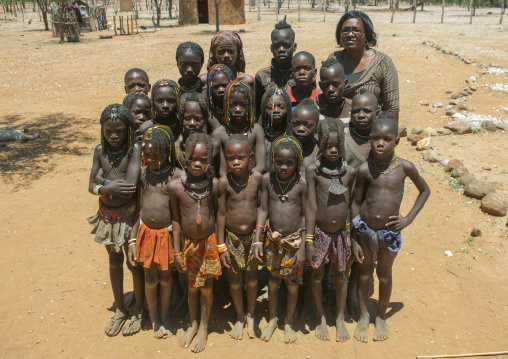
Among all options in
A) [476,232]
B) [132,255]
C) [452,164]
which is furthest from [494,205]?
[132,255]

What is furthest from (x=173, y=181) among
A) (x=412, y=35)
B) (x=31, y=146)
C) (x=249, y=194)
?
(x=412, y=35)

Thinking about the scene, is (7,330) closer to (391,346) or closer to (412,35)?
(391,346)

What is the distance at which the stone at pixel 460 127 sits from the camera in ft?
25.1

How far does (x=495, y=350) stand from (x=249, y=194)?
7.67 ft

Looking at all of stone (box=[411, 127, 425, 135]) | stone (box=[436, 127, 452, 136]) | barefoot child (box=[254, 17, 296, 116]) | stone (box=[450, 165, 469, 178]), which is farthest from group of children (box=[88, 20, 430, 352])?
stone (box=[436, 127, 452, 136])

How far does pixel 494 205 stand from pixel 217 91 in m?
3.82

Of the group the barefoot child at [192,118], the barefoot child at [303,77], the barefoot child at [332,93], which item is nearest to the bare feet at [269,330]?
the barefoot child at [192,118]

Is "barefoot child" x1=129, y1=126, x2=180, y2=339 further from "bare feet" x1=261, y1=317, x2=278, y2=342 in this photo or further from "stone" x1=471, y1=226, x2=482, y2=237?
"stone" x1=471, y1=226, x2=482, y2=237

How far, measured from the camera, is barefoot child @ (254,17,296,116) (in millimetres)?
3941

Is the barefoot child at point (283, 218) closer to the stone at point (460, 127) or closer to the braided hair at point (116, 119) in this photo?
A: the braided hair at point (116, 119)

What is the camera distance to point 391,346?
10.6 feet

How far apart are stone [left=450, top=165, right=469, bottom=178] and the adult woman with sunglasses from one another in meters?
2.77

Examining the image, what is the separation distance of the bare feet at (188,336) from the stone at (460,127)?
6602 mm

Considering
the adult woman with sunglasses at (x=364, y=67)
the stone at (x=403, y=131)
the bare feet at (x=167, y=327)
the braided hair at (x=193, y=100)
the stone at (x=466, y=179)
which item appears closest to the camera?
the braided hair at (x=193, y=100)
